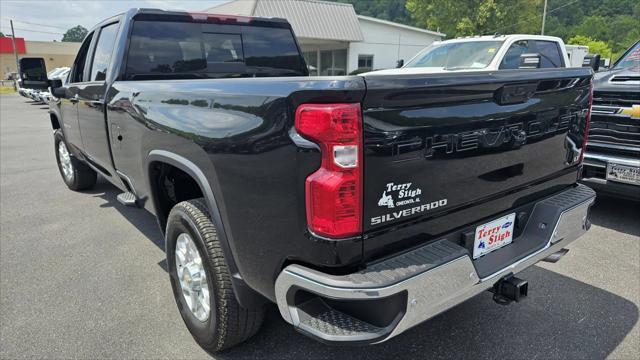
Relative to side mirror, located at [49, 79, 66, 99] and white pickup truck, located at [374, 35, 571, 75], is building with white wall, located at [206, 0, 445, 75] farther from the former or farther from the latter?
side mirror, located at [49, 79, 66, 99]

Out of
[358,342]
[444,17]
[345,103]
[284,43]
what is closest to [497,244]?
[358,342]

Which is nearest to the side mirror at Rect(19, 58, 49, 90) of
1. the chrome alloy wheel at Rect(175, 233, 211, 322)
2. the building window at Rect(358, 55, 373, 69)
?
the chrome alloy wheel at Rect(175, 233, 211, 322)

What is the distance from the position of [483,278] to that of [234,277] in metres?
1.20

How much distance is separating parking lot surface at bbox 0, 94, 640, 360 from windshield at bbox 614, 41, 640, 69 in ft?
5.84

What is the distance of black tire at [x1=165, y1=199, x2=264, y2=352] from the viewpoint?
2.30 meters

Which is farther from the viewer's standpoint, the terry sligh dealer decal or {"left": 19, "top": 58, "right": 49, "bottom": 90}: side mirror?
{"left": 19, "top": 58, "right": 49, "bottom": 90}: side mirror

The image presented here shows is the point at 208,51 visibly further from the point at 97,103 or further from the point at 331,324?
the point at 331,324

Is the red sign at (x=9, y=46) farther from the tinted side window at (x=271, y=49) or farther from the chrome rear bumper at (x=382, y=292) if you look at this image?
the chrome rear bumper at (x=382, y=292)

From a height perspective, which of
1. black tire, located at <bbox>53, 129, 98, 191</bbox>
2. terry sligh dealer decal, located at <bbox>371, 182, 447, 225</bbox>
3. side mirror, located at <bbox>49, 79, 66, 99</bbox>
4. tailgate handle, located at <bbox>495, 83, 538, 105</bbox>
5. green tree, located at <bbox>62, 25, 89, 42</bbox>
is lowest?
black tire, located at <bbox>53, 129, 98, 191</bbox>

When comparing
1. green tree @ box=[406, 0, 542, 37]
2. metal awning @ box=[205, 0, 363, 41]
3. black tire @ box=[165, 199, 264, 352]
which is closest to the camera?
black tire @ box=[165, 199, 264, 352]

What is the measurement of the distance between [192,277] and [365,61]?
2926cm

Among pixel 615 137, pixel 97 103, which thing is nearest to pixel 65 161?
pixel 97 103

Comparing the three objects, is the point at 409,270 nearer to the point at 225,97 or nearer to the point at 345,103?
the point at 345,103

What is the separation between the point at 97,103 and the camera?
374cm
